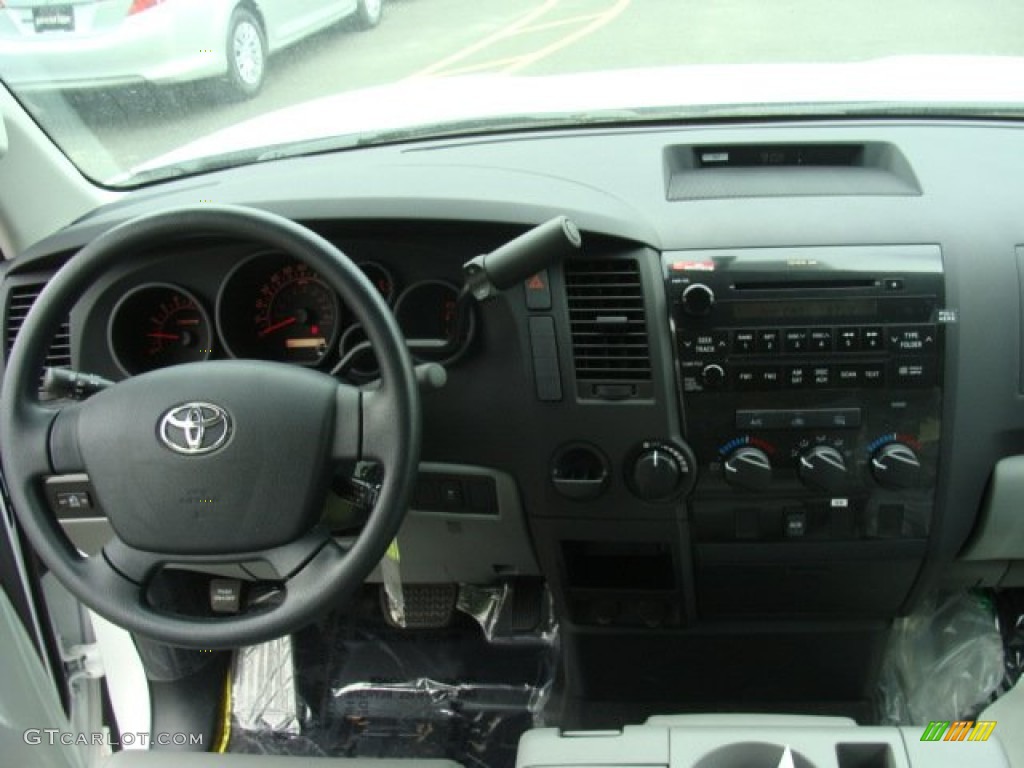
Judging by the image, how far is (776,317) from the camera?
1.78 metres

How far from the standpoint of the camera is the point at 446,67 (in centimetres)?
242

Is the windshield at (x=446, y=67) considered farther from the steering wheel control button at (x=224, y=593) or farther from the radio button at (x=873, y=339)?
the steering wheel control button at (x=224, y=593)

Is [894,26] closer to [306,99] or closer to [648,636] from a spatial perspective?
[306,99]

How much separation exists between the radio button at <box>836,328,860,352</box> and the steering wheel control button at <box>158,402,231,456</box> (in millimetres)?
1061

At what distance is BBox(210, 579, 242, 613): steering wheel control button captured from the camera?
8.52 ft

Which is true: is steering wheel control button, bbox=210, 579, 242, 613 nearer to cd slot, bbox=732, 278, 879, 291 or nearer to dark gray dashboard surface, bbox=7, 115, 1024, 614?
Result: dark gray dashboard surface, bbox=7, 115, 1024, 614

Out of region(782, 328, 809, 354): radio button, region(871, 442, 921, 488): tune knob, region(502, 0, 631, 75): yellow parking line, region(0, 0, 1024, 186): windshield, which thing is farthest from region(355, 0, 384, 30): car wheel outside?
region(871, 442, 921, 488): tune knob

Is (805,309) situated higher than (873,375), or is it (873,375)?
(805,309)

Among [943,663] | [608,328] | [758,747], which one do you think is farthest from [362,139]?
[943,663]

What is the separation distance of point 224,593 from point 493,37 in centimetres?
161

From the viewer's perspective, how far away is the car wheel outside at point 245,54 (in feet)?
7.69

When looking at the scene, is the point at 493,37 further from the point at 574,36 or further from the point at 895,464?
the point at 895,464

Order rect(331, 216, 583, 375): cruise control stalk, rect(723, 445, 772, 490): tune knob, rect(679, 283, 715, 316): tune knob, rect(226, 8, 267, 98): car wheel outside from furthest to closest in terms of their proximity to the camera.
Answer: rect(226, 8, 267, 98): car wheel outside → rect(723, 445, 772, 490): tune knob → rect(679, 283, 715, 316): tune knob → rect(331, 216, 583, 375): cruise control stalk

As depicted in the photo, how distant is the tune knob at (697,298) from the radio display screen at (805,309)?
0.05 metres
